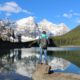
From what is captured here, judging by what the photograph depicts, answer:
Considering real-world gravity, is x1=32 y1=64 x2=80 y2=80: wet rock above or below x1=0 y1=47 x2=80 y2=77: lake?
above

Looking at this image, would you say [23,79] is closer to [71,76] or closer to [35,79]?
[35,79]

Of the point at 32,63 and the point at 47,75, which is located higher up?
the point at 47,75

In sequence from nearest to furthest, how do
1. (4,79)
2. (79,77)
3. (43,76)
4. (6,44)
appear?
(79,77) → (43,76) → (4,79) → (6,44)

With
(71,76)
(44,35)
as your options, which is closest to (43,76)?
(71,76)

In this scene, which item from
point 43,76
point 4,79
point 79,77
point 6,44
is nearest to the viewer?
point 79,77

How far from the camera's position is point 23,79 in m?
29.1

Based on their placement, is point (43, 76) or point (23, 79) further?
point (23, 79)

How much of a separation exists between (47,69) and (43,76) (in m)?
0.88

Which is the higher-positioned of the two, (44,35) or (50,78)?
(44,35)

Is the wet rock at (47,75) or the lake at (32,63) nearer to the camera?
the wet rock at (47,75)

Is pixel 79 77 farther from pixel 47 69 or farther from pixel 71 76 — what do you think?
pixel 47 69

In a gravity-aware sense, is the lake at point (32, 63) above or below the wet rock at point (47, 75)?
below

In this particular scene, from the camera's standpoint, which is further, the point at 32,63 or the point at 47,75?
the point at 32,63

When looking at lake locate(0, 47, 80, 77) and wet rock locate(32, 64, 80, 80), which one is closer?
wet rock locate(32, 64, 80, 80)
